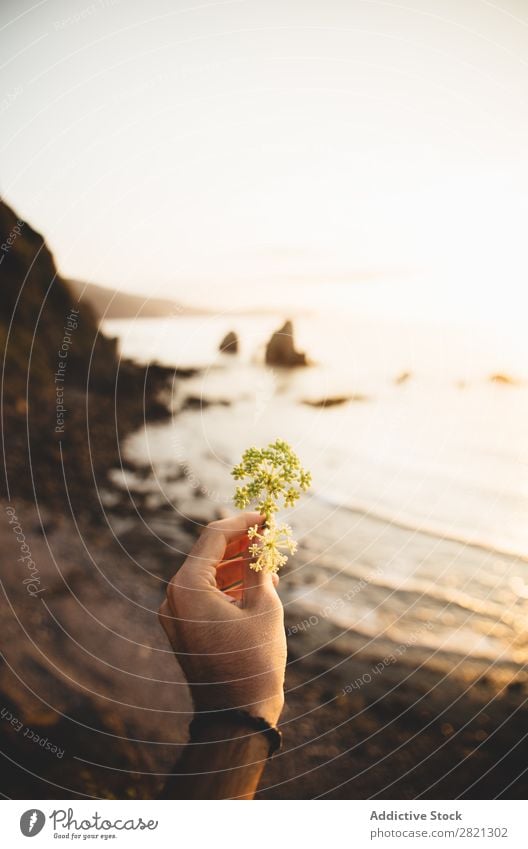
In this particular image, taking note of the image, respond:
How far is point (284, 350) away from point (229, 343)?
0.21 m

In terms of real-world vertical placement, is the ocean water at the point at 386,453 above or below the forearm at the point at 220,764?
above

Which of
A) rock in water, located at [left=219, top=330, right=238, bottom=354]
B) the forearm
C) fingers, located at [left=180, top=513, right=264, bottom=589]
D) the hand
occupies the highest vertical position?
rock in water, located at [left=219, top=330, right=238, bottom=354]

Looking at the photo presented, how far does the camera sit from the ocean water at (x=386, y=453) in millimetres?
2270

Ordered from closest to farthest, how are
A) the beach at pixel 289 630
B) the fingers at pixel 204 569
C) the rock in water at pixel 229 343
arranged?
the fingers at pixel 204 569 < the beach at pixel 289 630 < the rock in water at pixel 229 343

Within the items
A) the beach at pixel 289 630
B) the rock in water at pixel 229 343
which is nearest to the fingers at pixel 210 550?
the beach at pixel 289 630

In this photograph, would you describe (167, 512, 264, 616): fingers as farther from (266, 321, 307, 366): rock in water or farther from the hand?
(266, 321, 307, 366): rock in water

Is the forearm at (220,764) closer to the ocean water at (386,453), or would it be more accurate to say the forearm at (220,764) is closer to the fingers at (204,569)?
the fingers at (204,569)

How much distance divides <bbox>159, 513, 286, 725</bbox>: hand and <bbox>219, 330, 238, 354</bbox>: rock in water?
0.79 meters

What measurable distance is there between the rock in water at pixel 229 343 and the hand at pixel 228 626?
0.79 metres

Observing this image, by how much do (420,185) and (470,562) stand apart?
1.40m

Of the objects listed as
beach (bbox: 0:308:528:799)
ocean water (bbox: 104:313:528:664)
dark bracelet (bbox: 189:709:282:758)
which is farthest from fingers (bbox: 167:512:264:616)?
ocean water (bbox: 104:313:528:664)

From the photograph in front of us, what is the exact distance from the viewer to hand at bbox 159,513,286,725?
61.5 inches

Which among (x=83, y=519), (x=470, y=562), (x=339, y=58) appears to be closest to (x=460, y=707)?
(x=470, y=562)

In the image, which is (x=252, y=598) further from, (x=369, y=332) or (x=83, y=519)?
(x=369, y=332)
